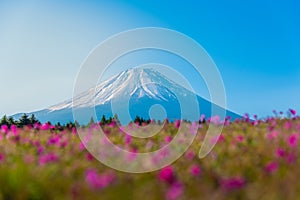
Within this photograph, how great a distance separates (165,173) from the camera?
223 inches

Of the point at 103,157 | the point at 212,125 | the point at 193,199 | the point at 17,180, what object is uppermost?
the point at 212,125

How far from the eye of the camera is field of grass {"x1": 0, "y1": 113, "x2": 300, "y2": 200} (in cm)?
519

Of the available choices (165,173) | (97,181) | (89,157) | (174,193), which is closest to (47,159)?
(89,157)

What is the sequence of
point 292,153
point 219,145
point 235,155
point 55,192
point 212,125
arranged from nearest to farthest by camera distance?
point 55,192 < point 292,153 < point 235,155 < point 219,145 < point 212,125

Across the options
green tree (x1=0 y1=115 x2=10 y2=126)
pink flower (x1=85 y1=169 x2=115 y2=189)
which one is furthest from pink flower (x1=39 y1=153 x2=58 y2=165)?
green tree (x1=0 y1=115 x2=10 y2=126)

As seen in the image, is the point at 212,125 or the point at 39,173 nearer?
the point at 39,173

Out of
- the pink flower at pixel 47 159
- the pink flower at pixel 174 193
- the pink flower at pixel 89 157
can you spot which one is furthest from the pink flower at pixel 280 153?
the pink flower at pixel 47 159

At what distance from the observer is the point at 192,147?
8.45 meters

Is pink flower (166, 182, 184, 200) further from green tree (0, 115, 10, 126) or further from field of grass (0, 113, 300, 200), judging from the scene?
green tree (0, 115, 10, 126)

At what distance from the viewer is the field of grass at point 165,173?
5.19 metres

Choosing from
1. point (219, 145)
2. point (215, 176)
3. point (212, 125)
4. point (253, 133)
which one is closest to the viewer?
point (215, 176)

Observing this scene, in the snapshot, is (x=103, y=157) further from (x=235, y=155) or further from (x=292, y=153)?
(x=292, y=153)

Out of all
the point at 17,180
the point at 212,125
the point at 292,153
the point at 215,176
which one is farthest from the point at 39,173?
the point at 212,125

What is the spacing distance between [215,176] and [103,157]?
229 cm
